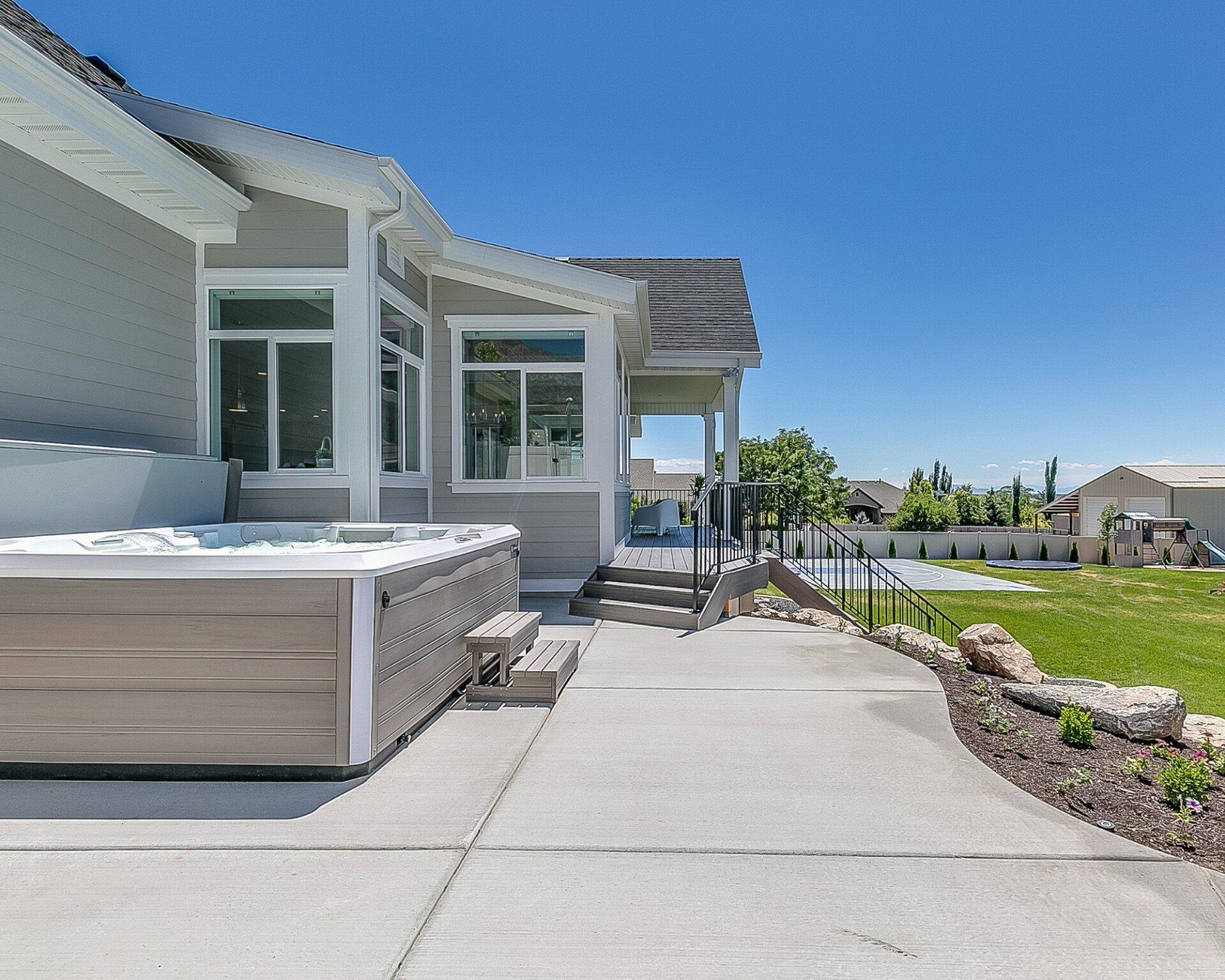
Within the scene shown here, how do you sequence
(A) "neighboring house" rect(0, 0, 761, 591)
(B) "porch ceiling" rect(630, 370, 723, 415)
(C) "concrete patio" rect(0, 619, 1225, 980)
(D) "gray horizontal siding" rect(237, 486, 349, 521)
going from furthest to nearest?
1. (B) "porch ceiling" rect(630, 370, 723, 415)
2. (D) "gray horizontal siding" rect(237, 486, 349, 521)
3. (A) "neighboring house" rect(0, 0, 761, 591)
4. (C) "concrete patio" rect(0, 619, 1225, 980)

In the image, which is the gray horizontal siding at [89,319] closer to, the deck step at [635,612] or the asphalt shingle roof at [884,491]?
the deck step at [635,612]

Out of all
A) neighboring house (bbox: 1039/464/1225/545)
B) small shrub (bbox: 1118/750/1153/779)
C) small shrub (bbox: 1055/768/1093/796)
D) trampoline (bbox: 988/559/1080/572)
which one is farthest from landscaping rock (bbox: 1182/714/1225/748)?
neighboring house (bbox: 1039/464/1225/545)

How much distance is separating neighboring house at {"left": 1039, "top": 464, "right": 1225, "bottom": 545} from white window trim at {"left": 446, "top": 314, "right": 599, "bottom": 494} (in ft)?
100

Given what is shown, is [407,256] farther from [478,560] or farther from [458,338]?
Answer: [478,560]

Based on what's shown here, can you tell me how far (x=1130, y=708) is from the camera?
344 centimetres

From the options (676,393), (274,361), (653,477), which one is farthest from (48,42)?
(653,477)

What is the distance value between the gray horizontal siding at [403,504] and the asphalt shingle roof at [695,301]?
3901 millimetres

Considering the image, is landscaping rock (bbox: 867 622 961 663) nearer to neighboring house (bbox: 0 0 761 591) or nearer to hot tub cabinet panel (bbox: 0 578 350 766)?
Answer: neighboring house (bbox: 0 0 761 591)

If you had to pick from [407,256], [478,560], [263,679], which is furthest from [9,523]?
[407,256]

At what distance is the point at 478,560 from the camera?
417cm

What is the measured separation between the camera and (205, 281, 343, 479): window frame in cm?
545

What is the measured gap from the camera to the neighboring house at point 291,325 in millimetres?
3928

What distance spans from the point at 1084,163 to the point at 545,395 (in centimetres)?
1528

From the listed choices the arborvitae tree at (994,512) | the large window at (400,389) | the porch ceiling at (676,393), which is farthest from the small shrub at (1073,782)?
the arborvitae tree at (994,512)
